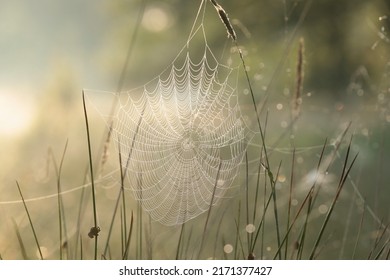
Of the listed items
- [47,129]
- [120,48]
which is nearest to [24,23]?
[47,129]

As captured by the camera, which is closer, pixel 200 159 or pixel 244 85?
pixel 200 159

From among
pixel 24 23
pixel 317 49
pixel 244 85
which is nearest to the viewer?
pixel 24 23

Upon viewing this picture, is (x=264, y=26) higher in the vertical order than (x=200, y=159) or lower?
higher

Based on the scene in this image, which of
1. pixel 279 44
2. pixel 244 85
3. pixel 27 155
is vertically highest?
pixel 279 44
